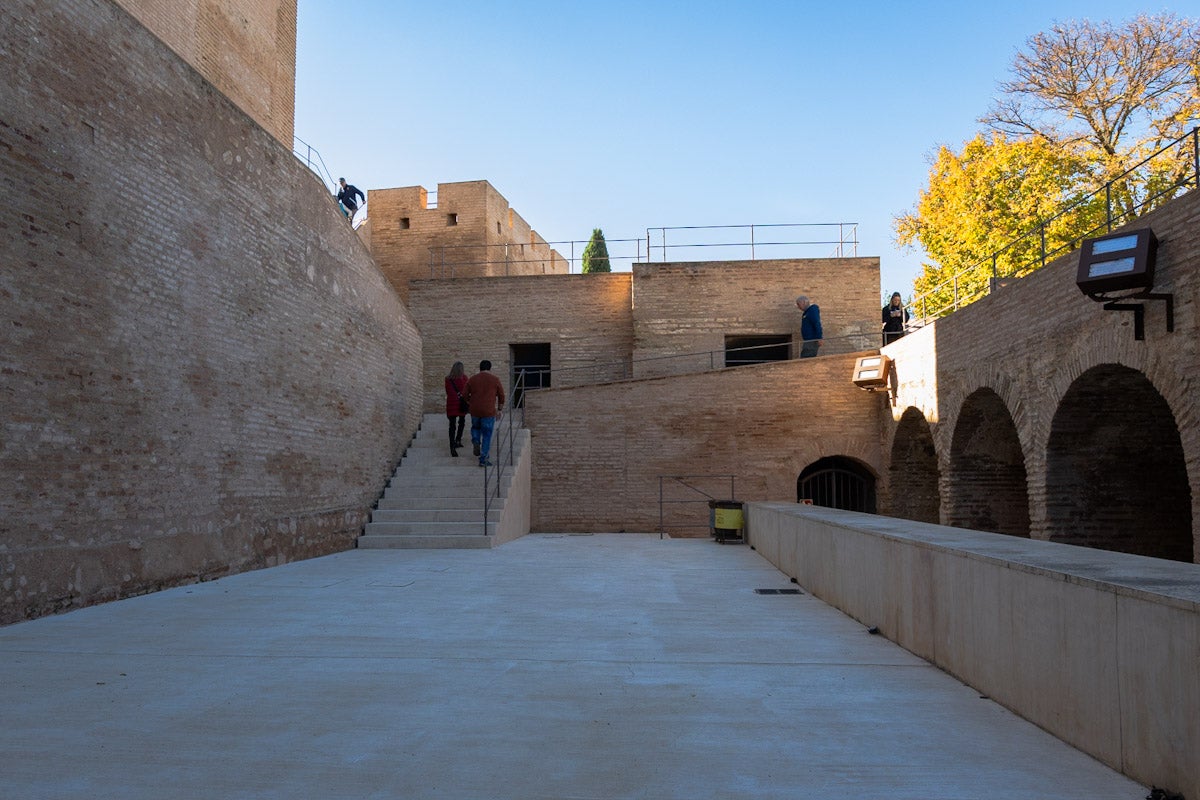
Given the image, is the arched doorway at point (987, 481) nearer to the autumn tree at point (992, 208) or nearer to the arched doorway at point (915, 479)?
the arched doorway at point (915, 479)

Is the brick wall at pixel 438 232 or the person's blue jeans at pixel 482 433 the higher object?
the brick wall at pixel 438 232

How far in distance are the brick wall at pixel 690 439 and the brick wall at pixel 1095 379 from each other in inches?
172

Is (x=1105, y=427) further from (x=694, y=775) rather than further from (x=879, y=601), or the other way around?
(x=694, y=775)

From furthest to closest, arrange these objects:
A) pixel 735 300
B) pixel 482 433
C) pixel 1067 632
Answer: pixel 735 300 → pixel 482 433 → pixel 1067 632

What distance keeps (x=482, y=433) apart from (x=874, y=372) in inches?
289

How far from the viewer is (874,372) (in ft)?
54.7

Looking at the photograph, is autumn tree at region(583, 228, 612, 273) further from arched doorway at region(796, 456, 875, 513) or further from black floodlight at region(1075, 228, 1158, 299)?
black floodlight at region(1075, 228, 1158, 299)

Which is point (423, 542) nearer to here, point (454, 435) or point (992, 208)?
point (454, 435)

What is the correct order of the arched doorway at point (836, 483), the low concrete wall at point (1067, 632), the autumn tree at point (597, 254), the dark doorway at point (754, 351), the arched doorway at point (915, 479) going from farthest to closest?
the autumn tree at point (597, 254), the dark doorway at point (754, 351), the arched doorway at point (836, 483), the arched doorway at point (915, 479), the low concrete wall at point (1067, 632)

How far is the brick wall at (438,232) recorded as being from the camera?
24953mm

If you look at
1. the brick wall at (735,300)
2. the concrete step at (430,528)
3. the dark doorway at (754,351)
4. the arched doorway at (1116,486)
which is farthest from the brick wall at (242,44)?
the arched doorway at (1116,486)

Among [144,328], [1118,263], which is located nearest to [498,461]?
[144,328]

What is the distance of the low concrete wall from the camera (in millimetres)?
2762

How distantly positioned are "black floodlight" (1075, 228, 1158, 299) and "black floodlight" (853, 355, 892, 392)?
8011 millimetres
